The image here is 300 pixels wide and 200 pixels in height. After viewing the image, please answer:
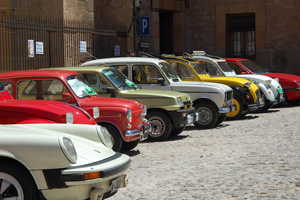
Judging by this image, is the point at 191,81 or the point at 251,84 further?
the point at 251,84

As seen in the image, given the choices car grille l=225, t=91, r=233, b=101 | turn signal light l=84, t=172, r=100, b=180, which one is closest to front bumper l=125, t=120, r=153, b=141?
car grille l=225, t=91, r=233, b=101

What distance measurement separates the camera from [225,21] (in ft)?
95.5

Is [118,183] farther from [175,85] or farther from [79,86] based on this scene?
[175,85]

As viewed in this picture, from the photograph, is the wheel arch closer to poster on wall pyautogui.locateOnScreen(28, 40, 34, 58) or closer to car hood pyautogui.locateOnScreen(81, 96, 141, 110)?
car hood pyautogui.locateOnScreen(81, 96, 141, 110)

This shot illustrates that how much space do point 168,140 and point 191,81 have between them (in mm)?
3208

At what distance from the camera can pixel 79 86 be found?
10.5 meters

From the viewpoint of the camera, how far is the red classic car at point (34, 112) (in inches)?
310

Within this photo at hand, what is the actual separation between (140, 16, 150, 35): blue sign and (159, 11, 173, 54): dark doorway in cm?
484

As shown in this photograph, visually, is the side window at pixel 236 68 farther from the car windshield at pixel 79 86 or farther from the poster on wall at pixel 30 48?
the car windshield at pixel 79 86

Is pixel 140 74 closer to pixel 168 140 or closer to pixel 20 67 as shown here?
pixel 168 140

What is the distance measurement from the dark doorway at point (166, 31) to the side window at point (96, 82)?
1742 cm

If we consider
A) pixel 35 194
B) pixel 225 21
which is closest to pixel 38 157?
pixel 35 194

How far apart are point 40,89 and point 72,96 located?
561mm

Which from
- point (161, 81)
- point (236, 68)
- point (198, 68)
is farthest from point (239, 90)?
point (236, 68)
